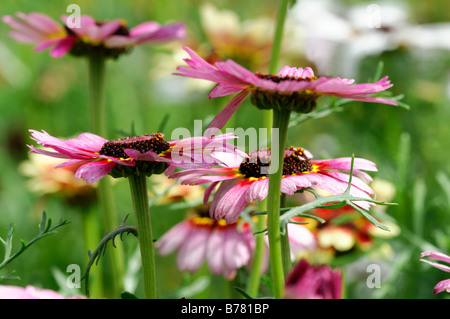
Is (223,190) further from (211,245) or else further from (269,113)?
(211,245)

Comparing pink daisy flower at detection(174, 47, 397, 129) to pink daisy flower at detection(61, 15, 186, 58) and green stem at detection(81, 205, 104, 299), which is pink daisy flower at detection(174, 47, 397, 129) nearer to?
pink daisy flower at detection(61, 15, 186, 58)

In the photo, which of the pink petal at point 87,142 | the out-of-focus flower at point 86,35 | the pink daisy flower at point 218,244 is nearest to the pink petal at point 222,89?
the pink petal at point 87,142

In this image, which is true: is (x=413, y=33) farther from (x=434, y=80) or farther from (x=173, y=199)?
(x=173, y=199)

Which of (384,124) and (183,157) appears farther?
(384,124)

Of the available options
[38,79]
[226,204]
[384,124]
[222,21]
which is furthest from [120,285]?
[38,79]

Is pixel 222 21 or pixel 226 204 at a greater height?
pixel 222 21

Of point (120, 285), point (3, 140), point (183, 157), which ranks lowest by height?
point (120, 285)

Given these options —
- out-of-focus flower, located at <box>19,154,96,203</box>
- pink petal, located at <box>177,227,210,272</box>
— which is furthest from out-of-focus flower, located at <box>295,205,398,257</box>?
out-of-focus flower, located at <box>19,154,96,203</box>
